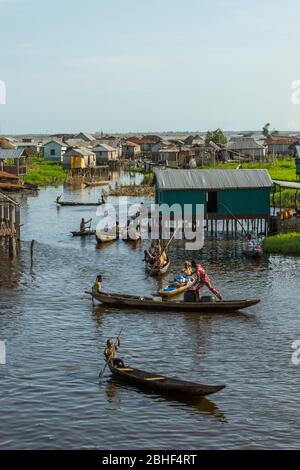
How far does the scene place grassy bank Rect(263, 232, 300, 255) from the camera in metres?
41.9

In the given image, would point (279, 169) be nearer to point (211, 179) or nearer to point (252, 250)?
point (211, 179)

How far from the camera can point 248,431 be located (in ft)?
58.4

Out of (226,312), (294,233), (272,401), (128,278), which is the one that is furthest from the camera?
(294,233)

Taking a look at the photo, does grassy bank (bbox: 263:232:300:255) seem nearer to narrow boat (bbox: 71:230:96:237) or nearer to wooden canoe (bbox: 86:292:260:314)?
narrow boat (bbox: 71:230:96:237)

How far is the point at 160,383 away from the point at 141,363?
9.79 feet

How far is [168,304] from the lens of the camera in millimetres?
28734

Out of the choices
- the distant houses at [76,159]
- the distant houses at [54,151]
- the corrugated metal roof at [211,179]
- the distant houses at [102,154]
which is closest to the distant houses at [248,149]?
the distant houses at [76,159]

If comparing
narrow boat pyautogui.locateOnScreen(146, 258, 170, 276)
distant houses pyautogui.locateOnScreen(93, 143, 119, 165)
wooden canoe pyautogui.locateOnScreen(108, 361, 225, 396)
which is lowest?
wooden canoe pyautogui.locateOnScreen(108, 361, 225, 396)

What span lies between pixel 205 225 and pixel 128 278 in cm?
A: 1539

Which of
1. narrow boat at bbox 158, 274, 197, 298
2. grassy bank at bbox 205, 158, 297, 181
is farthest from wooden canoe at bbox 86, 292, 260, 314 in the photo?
grassy bank at bbox 205, 158, 297, 181

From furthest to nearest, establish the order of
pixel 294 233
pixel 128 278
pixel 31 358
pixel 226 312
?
pixel 294 233 < pixel 128 278 < pixel 226 312 < pixel 31 358

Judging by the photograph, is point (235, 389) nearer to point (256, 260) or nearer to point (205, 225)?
point (256, 260)

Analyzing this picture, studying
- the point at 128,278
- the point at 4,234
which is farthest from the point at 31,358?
the point at 4,234

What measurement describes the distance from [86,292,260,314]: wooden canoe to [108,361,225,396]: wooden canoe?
7.89m
